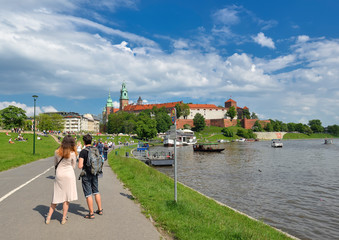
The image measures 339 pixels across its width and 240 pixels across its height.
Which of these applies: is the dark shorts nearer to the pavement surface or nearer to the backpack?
the backpack

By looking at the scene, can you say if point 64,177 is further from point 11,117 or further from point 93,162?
point 11,117

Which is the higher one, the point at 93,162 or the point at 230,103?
the point at 230,103

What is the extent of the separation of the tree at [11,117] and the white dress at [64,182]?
288 ft

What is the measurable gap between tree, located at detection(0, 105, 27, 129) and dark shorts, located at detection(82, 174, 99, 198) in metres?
87.6

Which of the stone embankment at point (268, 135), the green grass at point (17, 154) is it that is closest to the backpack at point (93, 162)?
the green grass at point (17, 154)

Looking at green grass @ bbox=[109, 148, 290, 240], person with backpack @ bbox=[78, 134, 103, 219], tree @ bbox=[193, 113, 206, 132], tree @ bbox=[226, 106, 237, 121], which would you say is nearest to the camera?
green grass @ bbox=[109, 148, 290, 240]

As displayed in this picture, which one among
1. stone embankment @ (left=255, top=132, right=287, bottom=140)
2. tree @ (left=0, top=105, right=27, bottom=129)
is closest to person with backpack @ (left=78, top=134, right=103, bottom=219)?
tree @ (left=0, top=105, right=27, bottom=129)

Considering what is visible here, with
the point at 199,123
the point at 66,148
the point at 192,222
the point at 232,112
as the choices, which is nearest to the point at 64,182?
the point at 66,148

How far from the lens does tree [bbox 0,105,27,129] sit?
3187 inches

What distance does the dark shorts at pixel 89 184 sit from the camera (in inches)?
287

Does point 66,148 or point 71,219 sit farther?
point 71,219

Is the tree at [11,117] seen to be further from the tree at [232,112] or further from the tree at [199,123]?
the tree at [232,112]

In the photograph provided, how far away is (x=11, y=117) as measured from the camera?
8138cm

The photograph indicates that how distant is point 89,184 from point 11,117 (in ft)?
289
